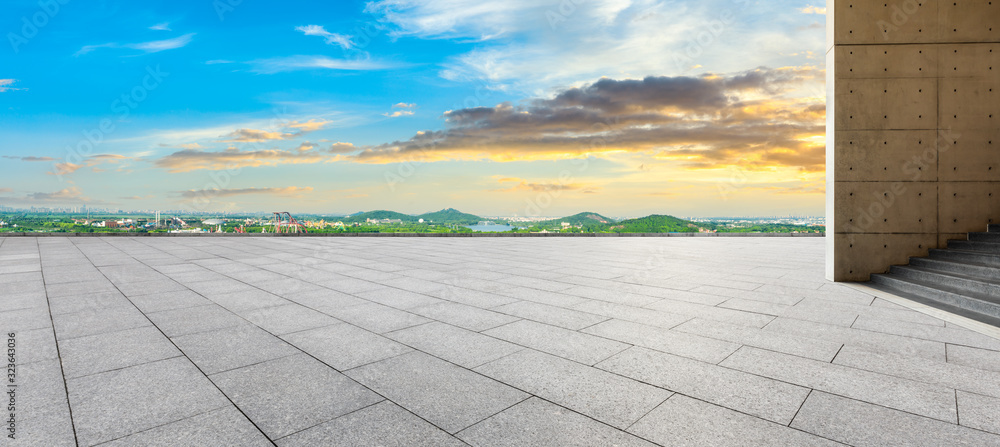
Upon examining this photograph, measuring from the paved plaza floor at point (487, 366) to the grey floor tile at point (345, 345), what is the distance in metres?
0.04

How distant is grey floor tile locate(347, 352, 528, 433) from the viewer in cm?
386

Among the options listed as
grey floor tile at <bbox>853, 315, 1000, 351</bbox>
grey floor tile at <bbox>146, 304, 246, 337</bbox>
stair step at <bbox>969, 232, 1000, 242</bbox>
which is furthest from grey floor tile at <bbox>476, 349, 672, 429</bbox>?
stair step at <bbox>969, 232, 1000, 242</bbox>

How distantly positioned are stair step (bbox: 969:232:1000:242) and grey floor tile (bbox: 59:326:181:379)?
49.8 ft

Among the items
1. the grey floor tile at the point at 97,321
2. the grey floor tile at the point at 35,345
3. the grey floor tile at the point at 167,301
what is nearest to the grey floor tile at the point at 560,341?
the grey floor tile at the point at 35,345

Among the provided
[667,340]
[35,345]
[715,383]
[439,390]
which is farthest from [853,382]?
[35,345]

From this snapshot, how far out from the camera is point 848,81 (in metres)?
11.1

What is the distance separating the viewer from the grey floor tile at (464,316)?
6824 millimetres

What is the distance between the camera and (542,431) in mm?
3576

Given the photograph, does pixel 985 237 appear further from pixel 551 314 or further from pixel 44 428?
pixel 44 428

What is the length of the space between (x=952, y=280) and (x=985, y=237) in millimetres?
2260

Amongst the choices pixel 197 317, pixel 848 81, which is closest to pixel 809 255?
pixel 848 81

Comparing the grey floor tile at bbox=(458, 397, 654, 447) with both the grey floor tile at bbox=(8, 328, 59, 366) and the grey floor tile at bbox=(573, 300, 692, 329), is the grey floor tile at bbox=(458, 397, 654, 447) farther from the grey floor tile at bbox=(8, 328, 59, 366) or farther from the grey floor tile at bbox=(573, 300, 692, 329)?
the grey floor tile at bbox=(8, 328, 59, 366)

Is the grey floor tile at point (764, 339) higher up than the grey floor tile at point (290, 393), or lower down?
higher up

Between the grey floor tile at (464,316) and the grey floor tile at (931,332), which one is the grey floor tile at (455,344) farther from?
the grey floor tile at (931,332)
